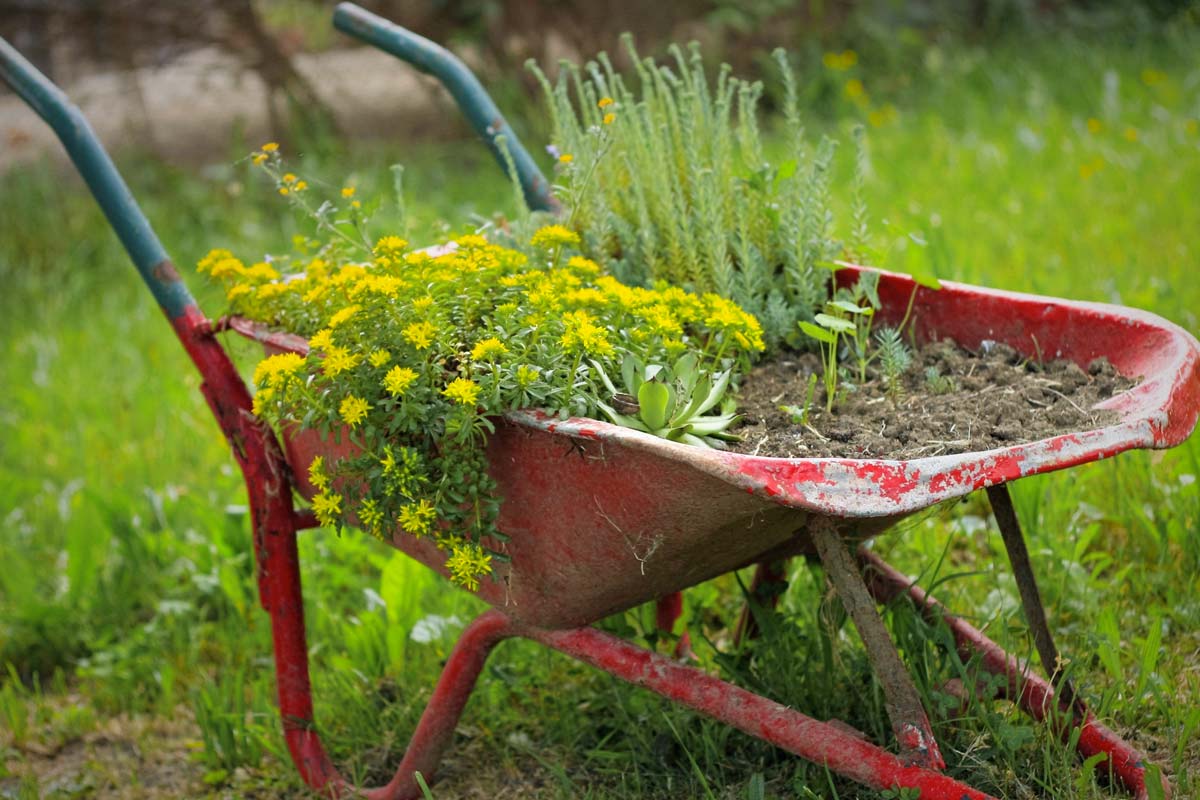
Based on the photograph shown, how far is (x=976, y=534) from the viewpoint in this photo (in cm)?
264

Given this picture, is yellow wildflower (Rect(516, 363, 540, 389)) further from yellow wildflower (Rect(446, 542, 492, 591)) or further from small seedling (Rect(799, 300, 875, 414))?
small seedling (Rect(799, 300, 875, 414))

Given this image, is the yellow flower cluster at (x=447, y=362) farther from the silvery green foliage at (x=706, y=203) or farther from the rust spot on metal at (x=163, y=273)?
the rust spot on metal at (x=163, y=273)

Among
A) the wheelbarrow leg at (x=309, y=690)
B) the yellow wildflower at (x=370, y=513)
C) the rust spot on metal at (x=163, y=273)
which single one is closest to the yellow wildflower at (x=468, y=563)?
the yellow wildflower at (x=370, y=513)

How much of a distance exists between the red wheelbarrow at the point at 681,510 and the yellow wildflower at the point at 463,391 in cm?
6

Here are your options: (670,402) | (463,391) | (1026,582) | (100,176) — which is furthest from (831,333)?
(100,176)

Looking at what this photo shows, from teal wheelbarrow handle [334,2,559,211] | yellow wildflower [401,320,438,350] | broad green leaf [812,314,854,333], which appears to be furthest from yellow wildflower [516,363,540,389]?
teal wheelbarrow handle [334,2,559,211]

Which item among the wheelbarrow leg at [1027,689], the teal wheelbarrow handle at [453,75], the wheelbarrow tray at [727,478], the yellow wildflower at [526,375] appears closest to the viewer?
the wheelbarrow tray at [727,478]

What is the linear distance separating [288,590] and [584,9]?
4.29m

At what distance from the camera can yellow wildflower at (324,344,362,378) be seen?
5.04 feet

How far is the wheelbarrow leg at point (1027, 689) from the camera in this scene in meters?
1.71

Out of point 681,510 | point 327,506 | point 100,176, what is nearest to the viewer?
point 681,510

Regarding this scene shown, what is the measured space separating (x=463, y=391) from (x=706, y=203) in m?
0.65

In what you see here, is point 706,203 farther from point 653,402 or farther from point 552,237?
point 653,402

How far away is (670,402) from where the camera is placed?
1559 mm
